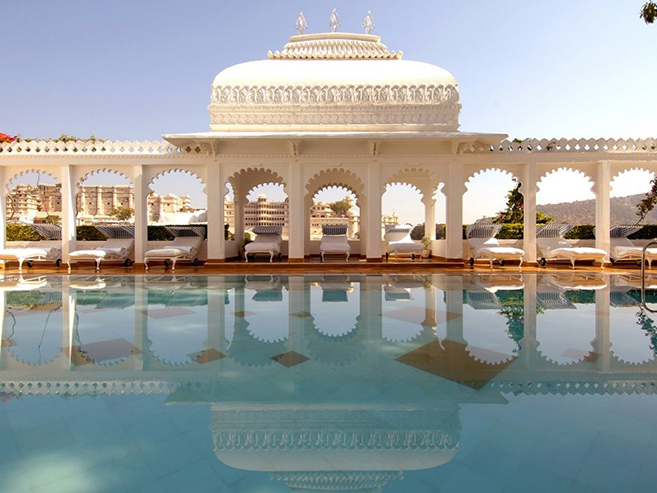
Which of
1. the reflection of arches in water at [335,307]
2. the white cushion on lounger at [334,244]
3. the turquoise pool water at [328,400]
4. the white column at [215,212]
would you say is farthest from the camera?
the white cushion on lounger at [334,244]

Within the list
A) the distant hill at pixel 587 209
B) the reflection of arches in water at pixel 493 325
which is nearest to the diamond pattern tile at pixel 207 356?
the reflection of arches in water at pixel 493 325

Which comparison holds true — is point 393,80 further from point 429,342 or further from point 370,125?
point 429,342

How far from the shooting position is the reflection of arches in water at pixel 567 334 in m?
3.24

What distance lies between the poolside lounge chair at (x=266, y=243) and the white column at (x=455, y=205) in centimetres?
570

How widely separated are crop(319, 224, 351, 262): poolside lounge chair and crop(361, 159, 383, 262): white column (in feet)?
3.24

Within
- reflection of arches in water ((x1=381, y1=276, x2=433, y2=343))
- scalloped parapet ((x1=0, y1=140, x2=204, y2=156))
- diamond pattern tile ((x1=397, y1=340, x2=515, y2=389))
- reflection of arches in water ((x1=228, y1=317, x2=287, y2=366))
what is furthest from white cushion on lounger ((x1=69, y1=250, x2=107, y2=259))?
diamond pattern tile ((x1=397, y1=340, x2=515, y2=389))

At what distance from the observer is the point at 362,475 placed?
166 centimetres

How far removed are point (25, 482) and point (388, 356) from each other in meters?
2.54

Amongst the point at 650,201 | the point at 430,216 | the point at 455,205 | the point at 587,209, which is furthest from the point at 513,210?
the point at 587,209

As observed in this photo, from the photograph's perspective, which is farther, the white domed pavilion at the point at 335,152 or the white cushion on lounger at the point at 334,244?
the white cushion on lounger at the point at 334,244

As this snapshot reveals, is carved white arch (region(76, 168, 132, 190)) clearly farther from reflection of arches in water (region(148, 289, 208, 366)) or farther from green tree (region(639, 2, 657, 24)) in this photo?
green tree (region(639, 2, 657, 24))

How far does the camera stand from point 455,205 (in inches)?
436

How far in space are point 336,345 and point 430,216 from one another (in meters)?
11.7

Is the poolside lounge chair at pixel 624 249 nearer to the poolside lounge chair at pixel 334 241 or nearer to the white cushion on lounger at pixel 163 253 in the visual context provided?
the poolside lounge chair at pixel 334 241
